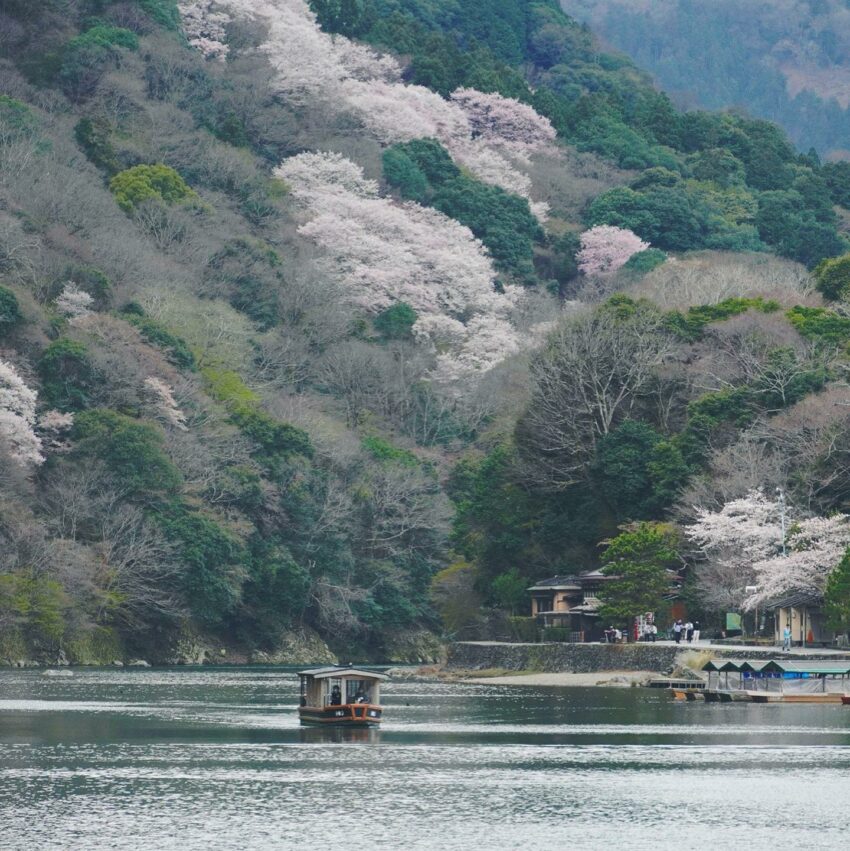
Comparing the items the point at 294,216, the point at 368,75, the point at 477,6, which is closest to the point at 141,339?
the point at 294,216

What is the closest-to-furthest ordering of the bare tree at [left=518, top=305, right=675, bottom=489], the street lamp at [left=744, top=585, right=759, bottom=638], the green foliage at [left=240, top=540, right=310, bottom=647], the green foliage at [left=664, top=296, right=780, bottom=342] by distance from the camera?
1. the street lamp at [left=744, top=585, right=759, bottom=638]
2. the bare tree at [left=518, top=305, right=675, bottom=489]
3. the green foliage at [left=664, top=296, right=780, bottom=342]
4. the green foliage at [left=240, top=540, right=310, bottom=647]

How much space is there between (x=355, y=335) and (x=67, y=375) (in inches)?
1080

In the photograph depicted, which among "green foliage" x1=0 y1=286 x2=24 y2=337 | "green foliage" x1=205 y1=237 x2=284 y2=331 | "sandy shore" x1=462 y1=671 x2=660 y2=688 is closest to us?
"sandy shore" x1=462 y1=671 x2=660 y2=688

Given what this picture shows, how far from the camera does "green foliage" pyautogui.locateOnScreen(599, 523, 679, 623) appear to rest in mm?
66438

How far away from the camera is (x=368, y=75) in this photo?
133375 millimetres

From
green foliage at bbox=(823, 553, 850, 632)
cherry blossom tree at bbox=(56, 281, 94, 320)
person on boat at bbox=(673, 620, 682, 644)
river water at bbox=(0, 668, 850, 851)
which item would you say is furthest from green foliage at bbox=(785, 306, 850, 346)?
cherry blossom tree at bbox=(56, 281, 94, 320)

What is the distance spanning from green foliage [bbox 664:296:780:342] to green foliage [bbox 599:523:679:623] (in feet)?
41.3

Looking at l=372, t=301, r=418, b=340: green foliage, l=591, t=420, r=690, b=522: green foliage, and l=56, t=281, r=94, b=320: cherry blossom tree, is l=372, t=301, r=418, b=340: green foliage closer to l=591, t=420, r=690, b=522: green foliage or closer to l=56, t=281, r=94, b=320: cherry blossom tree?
l=56, t=281, r=94, b=320: cherry blossom tree

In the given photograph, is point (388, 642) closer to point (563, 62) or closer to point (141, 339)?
point (141, 339)

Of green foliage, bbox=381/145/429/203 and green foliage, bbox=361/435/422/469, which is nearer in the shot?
green foliage, bbox=361/435/422/469

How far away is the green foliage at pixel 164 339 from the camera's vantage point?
84.1 m

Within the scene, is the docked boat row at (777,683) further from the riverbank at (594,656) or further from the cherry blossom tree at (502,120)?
the cherry blossom tree at (502,120)

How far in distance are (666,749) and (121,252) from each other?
5380 cm

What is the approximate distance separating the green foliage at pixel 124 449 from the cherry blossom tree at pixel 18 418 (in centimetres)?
210
